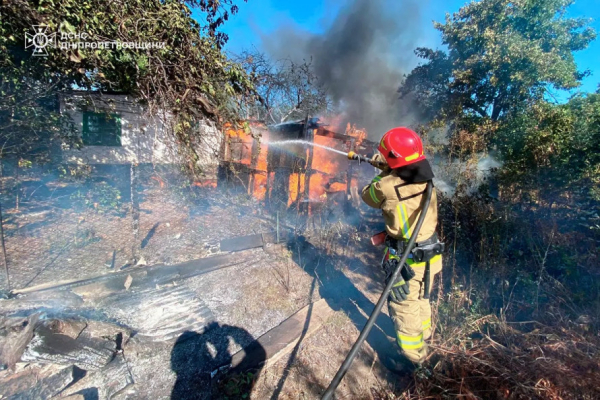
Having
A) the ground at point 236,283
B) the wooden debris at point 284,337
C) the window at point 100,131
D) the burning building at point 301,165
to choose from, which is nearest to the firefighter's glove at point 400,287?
the ground at point 236,283

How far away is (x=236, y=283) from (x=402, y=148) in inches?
123

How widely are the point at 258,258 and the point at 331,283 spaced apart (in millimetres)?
1477

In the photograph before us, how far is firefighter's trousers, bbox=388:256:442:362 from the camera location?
2561 millimetres

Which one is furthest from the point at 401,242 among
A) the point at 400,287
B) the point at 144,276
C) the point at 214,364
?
the point at 144,276

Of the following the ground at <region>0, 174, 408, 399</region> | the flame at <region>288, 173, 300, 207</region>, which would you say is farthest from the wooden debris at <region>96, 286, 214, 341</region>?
the flame at <region>288, 173, 300, 207</region>

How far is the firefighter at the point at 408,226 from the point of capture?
7.93 feet

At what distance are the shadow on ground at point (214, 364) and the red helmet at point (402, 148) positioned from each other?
7.71ft

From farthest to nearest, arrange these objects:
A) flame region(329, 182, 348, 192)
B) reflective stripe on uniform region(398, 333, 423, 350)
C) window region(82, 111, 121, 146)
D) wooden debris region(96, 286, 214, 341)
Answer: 1. window region(82, 111, 121, 146)
2. flame region(329, 182, 348, 192)
3. wooden debris region(96, 286, 214, 341)
4. reflective stripe on uniform region(398, 333, 423, 350)

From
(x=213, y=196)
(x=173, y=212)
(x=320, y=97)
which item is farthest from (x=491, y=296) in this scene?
(x=320, y=97)

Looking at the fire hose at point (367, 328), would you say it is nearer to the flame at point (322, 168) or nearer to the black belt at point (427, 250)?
the black belt at point (427, 250)

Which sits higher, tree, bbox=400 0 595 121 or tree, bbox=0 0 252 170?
tree, bbox=400 0 595 121

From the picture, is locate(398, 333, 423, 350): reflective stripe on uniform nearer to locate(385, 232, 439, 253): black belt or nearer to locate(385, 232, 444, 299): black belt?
locate(385, 232, 444, 299): black belt

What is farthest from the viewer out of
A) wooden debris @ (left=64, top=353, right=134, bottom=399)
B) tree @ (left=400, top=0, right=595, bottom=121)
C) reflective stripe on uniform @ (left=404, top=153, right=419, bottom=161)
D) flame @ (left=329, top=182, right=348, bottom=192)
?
tree @ (left=400, top=0, right=595, bottom=121)

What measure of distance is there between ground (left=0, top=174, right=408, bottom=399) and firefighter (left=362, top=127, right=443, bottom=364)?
0.58 metres
